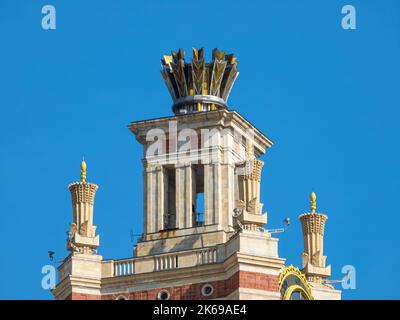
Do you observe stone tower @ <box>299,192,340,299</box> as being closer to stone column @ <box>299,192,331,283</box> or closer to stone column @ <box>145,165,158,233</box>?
stone column @ <box>299,192,331,283</box>

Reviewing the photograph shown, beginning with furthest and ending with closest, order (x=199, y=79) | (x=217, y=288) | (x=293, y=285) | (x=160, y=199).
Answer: (x=199, y=79), (x=160, y=199), (x=293, y=285), (x=217, y=288)

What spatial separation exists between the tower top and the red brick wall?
37.1 ft

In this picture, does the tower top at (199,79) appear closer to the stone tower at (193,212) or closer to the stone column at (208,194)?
the stone tower at (193,212)

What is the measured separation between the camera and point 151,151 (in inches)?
5271

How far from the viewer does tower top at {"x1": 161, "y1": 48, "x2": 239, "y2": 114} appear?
134m

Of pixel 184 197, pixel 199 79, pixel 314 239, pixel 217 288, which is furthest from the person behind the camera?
pixel 314 239

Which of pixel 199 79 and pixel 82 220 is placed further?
pixel 199 79

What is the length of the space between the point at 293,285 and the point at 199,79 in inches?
526

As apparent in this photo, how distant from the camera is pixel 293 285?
128250 millimetres

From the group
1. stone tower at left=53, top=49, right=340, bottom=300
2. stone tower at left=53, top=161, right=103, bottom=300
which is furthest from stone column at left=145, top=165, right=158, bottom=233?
stone tower at left=53, top=161, right=103, bottom=300

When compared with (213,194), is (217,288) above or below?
below

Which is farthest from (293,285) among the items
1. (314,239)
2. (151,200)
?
(151,200)

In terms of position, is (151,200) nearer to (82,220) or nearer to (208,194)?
(208,194)
